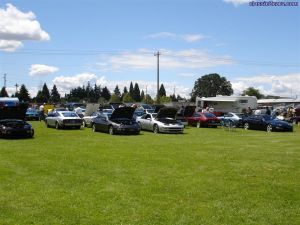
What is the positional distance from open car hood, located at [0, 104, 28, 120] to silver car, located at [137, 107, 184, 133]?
8.99m

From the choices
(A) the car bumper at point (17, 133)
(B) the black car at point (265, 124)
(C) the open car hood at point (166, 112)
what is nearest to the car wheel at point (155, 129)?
(C) the open car hood at point (166, 112)

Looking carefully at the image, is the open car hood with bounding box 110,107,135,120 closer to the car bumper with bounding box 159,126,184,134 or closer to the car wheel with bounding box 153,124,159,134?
the car wheel with bounding box 153,124,159,134

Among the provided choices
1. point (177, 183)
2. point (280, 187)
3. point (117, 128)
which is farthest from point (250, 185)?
point (117, 128)

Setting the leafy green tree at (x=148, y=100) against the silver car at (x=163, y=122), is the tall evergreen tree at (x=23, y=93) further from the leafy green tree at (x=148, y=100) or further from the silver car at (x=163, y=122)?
the silver car at (x=163, y=122)

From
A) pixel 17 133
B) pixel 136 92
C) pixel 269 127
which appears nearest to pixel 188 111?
pixel 269 127

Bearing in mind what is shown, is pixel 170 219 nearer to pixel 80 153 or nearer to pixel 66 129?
pixel 80 153

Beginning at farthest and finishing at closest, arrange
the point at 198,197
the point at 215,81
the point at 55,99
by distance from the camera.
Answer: the point at 215,81, the point at 55,99, the point at 198,197

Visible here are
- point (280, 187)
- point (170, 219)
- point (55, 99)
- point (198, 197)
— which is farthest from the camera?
point (55, 99)

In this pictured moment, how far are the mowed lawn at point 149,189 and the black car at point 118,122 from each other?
39.4ft

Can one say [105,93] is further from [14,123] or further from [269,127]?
[14,123]

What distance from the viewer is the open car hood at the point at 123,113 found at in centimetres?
2888

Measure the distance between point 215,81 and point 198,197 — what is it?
159 metres

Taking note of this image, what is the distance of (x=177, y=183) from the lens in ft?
34.2

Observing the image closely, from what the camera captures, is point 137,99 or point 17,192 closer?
point 17,192
